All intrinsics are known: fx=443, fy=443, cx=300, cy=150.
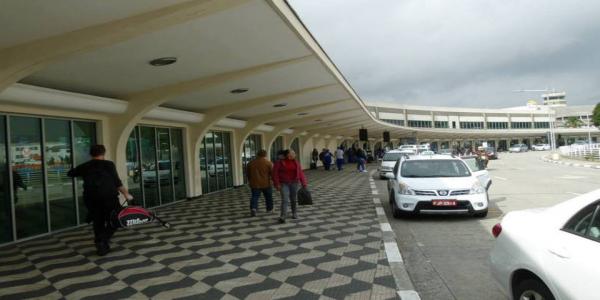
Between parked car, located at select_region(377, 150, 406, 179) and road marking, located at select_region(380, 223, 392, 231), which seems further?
parked car, located at select_region(377, 150, 406, 179)

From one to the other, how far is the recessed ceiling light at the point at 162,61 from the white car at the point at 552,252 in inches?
262

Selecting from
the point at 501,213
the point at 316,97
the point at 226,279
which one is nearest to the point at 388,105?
the point at 316,97

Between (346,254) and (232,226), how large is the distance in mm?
3526

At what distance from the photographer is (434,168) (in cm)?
1043

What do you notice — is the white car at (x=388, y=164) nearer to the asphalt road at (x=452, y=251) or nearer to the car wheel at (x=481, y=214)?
the asphalt road at (x=452, y=251)

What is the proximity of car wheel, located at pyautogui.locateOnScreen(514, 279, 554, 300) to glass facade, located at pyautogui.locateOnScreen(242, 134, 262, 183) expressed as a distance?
18.2 m

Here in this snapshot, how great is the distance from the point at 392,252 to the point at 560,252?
11.9 ft

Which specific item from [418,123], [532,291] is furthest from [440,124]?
[532,291]

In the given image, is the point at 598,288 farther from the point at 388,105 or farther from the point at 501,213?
the point at 388,105

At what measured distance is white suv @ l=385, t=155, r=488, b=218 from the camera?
898 centimetres

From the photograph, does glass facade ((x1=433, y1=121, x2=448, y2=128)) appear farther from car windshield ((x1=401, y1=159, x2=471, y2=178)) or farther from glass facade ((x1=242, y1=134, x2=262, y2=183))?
car windshield ((x1=401, y1=159, x2=471, y2=178))

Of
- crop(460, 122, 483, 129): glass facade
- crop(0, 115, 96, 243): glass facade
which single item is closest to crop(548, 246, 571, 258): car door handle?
crop(0, 115, 96, 243): glass facade

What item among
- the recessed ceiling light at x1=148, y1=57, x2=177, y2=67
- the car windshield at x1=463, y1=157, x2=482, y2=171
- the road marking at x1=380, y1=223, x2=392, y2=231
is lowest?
the road marking at x1=380, y1=223, x2=392, y2=231

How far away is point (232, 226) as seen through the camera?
9352 mm
